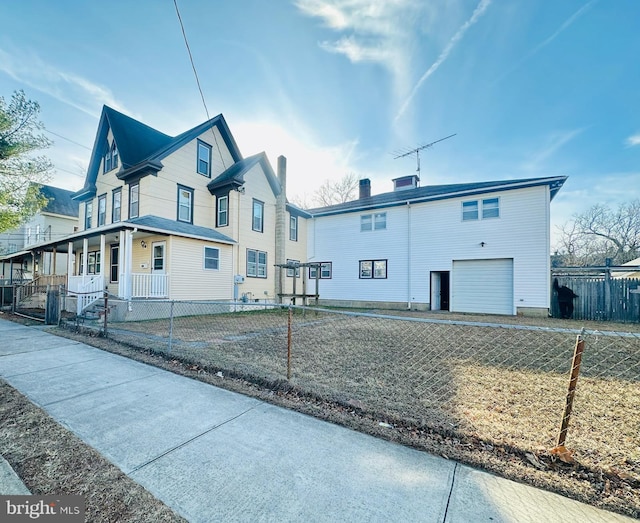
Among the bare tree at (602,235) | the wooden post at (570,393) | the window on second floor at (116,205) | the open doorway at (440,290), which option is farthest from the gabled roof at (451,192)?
the bare tree at (602,235)

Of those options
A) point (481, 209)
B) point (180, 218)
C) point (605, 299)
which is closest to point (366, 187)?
point (481, 209)

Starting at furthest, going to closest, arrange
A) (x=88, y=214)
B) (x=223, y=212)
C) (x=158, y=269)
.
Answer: (x=88, y=214)
(x=223, y=212)
(x=158, y=269)

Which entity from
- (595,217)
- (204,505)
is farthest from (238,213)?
(595,217)

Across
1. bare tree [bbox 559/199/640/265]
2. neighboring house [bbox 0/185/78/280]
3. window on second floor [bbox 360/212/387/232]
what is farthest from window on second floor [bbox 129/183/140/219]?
bare tree [bbox 559/199/640/265]

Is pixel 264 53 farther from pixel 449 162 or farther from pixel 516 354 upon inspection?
pixel 449 162

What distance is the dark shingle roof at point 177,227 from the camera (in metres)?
11.2

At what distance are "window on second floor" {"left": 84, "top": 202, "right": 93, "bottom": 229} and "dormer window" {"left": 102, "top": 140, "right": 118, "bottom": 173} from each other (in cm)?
287

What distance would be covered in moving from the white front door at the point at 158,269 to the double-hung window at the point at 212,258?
69.3 inches

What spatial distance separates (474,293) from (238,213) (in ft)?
40.8

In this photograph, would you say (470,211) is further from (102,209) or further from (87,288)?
(102,209)

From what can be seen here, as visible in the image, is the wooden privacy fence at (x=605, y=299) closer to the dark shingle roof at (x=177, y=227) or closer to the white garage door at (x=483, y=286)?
the white garage door at (x=483, y=286)

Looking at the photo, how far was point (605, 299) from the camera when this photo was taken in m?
11.6

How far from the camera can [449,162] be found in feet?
54.7

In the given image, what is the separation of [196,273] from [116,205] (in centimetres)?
643
